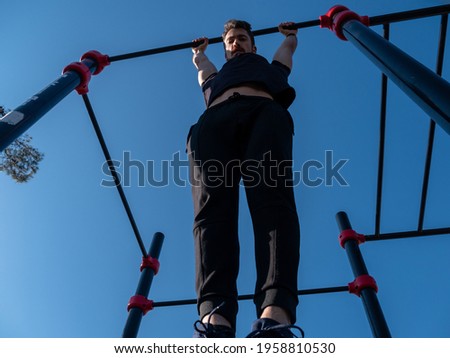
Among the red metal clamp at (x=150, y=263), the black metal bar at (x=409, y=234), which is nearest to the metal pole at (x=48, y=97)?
the red metal clamp at (x=150, y=263)

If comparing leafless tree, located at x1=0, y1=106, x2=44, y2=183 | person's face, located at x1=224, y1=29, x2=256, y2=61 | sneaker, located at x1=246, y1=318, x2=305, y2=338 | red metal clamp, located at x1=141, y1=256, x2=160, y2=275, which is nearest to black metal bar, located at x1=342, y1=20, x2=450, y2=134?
person's face, located at x1=224, y1=29, x2=256, y2=61

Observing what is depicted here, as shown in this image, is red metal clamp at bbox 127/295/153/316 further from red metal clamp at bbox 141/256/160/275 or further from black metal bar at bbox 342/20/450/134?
black metal bar at bbox 342/20/450/134

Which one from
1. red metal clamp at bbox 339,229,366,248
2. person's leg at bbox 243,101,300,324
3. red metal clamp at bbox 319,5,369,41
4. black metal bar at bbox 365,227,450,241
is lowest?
person's leg at bbox 243,101,300,324

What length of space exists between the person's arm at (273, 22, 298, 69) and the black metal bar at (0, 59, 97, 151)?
1131 mm

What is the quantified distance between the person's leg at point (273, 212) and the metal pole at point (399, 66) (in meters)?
0.45

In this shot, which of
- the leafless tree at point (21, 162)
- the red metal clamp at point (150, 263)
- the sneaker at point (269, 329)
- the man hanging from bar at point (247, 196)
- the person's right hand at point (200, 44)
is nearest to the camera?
the sneaker at point (269, 329)

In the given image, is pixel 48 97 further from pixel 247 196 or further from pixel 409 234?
pixel 409 234

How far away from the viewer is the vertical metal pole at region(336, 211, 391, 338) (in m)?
2.34

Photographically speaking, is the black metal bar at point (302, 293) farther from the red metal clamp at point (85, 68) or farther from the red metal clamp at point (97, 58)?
the red metal clamp at point (97, 58)

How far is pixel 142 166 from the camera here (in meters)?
3.44

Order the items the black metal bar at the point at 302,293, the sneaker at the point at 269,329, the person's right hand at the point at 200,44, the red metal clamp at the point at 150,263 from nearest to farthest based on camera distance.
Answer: the sneaker at the point at 269,329 → the person's right hand at the point at 200,44 → the black metal bar at the point at 302,293 → the red metal clamp at the point at 150,263

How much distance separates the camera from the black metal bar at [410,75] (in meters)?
1.29
